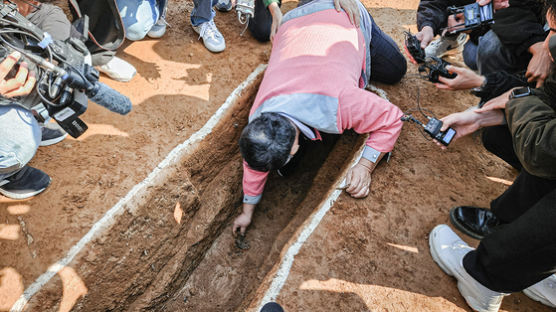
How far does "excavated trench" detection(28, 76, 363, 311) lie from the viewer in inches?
92.7

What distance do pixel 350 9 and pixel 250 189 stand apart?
1.65 meters

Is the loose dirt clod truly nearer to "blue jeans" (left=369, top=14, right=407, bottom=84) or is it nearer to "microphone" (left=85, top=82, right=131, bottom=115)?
"microphone" (left=85, top=82, right=131, bottom=115)

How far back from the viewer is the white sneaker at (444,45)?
344cm

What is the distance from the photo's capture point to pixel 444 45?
11.4ft

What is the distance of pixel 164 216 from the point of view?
8.65ft

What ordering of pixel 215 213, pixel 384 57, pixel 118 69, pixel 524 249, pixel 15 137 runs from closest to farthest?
pixel 524 249 < pixel 15 137 < pixel 118 69 < pixel 215 213 < pixel 384 57

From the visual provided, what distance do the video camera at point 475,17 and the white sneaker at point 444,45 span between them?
37 centimetres

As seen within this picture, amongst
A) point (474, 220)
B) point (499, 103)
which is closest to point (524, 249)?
point (474, 220)

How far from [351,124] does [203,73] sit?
1621 mm

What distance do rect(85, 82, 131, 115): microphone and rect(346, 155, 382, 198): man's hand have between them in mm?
1564

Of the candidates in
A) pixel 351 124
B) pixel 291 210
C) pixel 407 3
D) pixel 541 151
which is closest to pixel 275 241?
pixel 291 210

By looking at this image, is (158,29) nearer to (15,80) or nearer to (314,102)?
(15,80)

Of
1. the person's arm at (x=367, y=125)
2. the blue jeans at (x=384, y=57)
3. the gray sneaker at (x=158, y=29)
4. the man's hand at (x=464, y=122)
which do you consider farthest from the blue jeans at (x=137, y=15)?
the man's hand at (x=464, y=122)

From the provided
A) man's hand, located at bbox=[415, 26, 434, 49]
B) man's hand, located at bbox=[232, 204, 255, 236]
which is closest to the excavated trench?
man's hand, located at bbox=[232, 204, 255, 236]
